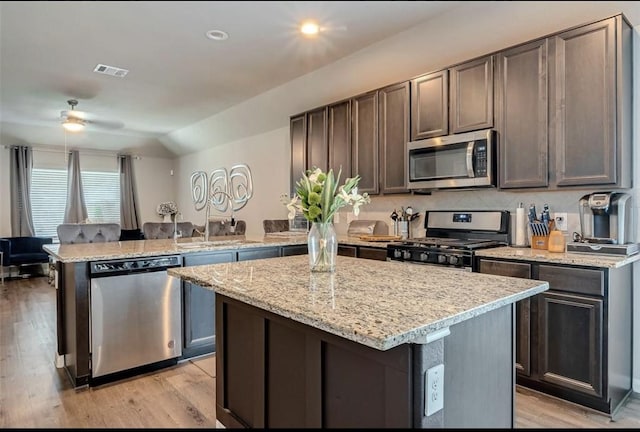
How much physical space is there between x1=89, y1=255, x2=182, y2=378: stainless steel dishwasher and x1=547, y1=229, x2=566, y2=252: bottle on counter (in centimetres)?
254

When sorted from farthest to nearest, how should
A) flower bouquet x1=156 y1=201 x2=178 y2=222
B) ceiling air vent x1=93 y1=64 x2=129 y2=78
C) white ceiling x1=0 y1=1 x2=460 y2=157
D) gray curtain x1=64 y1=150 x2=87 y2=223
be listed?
gray curtain x1=64 y1=150 x2=87 y2=223 < flower bouquet x1=156 y1=201 x2=178 y2=222 < ceiling air vent x1=93 y1=64 x2=129 y2=78 < white ceiling x1=0 y1=1 x2=460 y2=157

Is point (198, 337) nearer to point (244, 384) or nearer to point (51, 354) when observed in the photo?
point (51, 354)

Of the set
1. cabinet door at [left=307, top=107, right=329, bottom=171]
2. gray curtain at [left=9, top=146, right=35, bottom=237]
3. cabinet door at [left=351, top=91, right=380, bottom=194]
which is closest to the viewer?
cabinet door at [left=351, top=91, right=380, bottom=194]

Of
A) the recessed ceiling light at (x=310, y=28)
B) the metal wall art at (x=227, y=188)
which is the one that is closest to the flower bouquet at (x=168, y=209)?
the metal wall art at (x=227, y=188)

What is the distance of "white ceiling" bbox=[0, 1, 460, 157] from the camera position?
31.9 inches

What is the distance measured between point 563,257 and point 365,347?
168 centimetres

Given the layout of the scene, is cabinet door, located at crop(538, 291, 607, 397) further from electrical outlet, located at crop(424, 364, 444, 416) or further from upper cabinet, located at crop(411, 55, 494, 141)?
electrical outlet, located at crop(424, 364, 444, 416)

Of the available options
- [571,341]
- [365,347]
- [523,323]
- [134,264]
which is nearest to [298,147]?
[134,264]

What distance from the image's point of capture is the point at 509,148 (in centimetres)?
268

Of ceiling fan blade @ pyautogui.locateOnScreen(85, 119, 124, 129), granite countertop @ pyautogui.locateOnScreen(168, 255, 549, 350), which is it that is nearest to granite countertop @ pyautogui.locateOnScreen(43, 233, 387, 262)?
granite countertop @ pyautogui.locateOnScreen(168, 255, 549, 350)

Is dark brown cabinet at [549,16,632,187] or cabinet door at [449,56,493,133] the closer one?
dark brown cabinet at [549,16,632,187]

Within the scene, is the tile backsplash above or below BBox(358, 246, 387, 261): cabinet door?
above

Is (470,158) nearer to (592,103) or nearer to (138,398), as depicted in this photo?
(592,103)

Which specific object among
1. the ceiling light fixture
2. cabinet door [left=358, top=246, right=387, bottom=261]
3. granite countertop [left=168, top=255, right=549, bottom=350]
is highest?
the ceiling light fixture
